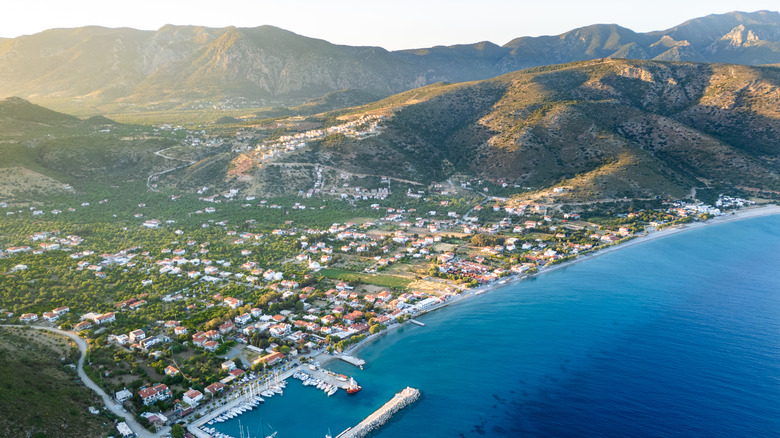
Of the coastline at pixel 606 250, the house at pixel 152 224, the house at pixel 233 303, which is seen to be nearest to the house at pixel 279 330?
the coastline at pixel 606 250

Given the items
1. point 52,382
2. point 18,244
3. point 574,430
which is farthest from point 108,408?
point 18,244

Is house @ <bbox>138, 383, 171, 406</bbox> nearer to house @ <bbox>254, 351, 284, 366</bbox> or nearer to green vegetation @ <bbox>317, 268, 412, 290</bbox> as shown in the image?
house @ <bbox>254, 351, 284, 366</bbox>

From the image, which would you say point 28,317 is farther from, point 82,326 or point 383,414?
point 383,414

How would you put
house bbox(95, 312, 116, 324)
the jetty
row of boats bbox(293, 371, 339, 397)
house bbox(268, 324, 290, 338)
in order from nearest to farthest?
the jetty, row of boats bbox(293, 371, 339, 397), house bbox(268, 324, 290, 338), house bbox(95, 312, 116, 324)

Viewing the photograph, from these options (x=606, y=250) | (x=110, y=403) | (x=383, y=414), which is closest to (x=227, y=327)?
(x=110, y=403)

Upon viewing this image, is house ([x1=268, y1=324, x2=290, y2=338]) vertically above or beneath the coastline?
above

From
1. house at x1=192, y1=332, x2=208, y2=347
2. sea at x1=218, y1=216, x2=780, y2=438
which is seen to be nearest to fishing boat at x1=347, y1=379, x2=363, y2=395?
sea at x1=218, y1=216, x2=780, y2=438
